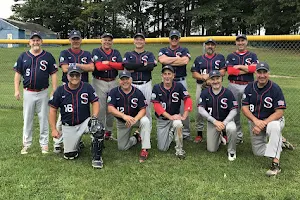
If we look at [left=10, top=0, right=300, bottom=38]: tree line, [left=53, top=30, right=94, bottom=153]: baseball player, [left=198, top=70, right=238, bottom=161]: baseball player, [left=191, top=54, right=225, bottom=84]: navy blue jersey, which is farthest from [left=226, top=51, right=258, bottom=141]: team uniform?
[left=10, top=0, right=300, bottom=38]: tree line

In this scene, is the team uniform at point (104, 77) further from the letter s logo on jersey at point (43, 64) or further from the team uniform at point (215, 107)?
the team uniform at point (215, 107)

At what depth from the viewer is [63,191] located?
3.93 m

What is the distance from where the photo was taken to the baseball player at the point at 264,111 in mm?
4602

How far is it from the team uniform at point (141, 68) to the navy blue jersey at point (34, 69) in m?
1.31

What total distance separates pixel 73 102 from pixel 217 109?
2.19 metres

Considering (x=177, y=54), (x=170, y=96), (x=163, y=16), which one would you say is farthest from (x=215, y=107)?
(x=163, y=16)

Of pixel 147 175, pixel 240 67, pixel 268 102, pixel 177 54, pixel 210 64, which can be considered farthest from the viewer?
pixel 177 54

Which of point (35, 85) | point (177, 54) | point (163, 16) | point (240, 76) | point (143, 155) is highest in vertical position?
point (163, 16)

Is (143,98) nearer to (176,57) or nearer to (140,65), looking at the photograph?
(140,65)

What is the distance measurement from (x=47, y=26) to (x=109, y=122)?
49.3 metres

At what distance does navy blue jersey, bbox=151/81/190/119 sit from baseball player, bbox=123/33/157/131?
18.1 inches

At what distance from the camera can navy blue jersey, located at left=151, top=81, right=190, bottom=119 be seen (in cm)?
550

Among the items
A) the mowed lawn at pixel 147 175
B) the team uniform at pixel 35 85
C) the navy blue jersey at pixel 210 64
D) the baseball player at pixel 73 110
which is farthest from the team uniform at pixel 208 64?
the team uniform at pixel 35 85

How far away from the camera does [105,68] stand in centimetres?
583
